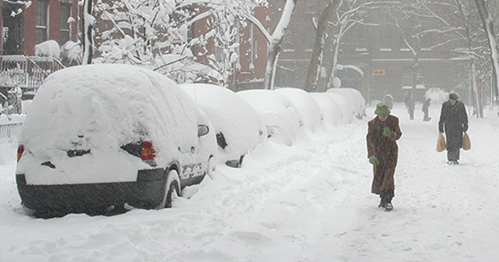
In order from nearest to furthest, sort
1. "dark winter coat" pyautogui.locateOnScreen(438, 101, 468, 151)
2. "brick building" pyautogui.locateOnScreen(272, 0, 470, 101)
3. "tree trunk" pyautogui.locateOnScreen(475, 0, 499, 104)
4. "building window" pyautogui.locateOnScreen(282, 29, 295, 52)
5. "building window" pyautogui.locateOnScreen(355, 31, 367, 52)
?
1. "dark winter coat" pyautogui.locateOnScreen(438, 101, 468, 151)
2. "tree trunk" pyautogui.locateOnScreen(475, 0, 499, 104)
3. "building window" pyautogui.locateOnScreen(282, 29, 295, 52)
4. "brick building" pyautogui.locateOnScreen(272, 0, 470, 101)
5. "building window" pyautogui.locateOnScreen(355, 31, 367, 52)

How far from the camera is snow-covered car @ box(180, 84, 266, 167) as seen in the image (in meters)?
10.4

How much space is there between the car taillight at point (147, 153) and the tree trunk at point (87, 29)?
15.8 ft

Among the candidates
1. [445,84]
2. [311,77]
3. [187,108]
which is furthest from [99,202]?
[445,84]

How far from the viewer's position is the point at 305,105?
19.5 metres

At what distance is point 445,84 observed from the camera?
60.2 meters

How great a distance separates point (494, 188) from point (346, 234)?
4.45 metres

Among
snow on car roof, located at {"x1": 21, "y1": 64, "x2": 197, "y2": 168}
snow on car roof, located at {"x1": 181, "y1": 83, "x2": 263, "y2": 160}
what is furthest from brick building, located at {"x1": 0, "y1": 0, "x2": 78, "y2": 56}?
snow on car roof, located at {"x1": 21, "y1": 64, "x2": 197, "y2": 168}

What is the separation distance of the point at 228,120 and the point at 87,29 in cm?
302

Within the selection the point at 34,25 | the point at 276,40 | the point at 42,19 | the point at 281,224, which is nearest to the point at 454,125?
the point at 281,224

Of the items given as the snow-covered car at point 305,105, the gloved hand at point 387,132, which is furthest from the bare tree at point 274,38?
the gloved hand at point 387,132

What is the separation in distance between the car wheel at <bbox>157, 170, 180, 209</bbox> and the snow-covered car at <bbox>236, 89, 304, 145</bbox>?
24.3 feet

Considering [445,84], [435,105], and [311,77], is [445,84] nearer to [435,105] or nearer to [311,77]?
[435,105]

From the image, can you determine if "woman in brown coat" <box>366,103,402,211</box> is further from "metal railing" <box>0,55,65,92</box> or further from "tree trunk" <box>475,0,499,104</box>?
"metal railing" <box>0,55,65,92</box>

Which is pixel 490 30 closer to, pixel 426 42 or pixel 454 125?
pixel 454 125
